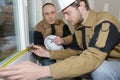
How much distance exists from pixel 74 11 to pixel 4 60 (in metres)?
0.51

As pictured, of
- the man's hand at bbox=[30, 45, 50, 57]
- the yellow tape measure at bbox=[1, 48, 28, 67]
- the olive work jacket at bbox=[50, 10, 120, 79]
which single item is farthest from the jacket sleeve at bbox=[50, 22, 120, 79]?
the man's hand at bbox=[30, 45, 50, 57]

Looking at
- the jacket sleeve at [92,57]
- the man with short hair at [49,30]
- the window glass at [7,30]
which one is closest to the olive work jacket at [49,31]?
the man with short hair at [49,30]

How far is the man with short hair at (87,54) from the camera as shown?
808mm

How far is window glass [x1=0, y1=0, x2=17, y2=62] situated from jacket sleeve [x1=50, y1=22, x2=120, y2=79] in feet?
1.63

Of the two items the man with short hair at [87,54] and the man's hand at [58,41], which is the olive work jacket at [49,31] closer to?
the man's hand at [58,41]

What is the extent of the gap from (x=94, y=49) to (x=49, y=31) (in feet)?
2.79

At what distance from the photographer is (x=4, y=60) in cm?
122

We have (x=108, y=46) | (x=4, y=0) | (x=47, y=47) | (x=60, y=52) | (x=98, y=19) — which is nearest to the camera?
(x=108, y=46)

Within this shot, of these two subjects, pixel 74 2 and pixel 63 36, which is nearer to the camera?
pixel 74 2

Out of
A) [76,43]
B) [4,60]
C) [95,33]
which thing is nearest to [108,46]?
[95,33]

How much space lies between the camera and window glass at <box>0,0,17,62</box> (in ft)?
4.24

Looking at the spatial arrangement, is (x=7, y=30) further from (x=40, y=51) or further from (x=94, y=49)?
(x=94, y=49)

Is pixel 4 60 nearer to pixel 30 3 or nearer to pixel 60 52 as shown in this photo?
pixel 60 52

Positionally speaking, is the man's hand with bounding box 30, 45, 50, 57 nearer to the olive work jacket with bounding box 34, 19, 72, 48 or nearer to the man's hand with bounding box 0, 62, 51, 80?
the olive work jacket with bounding box 34, 19, 72, 48
